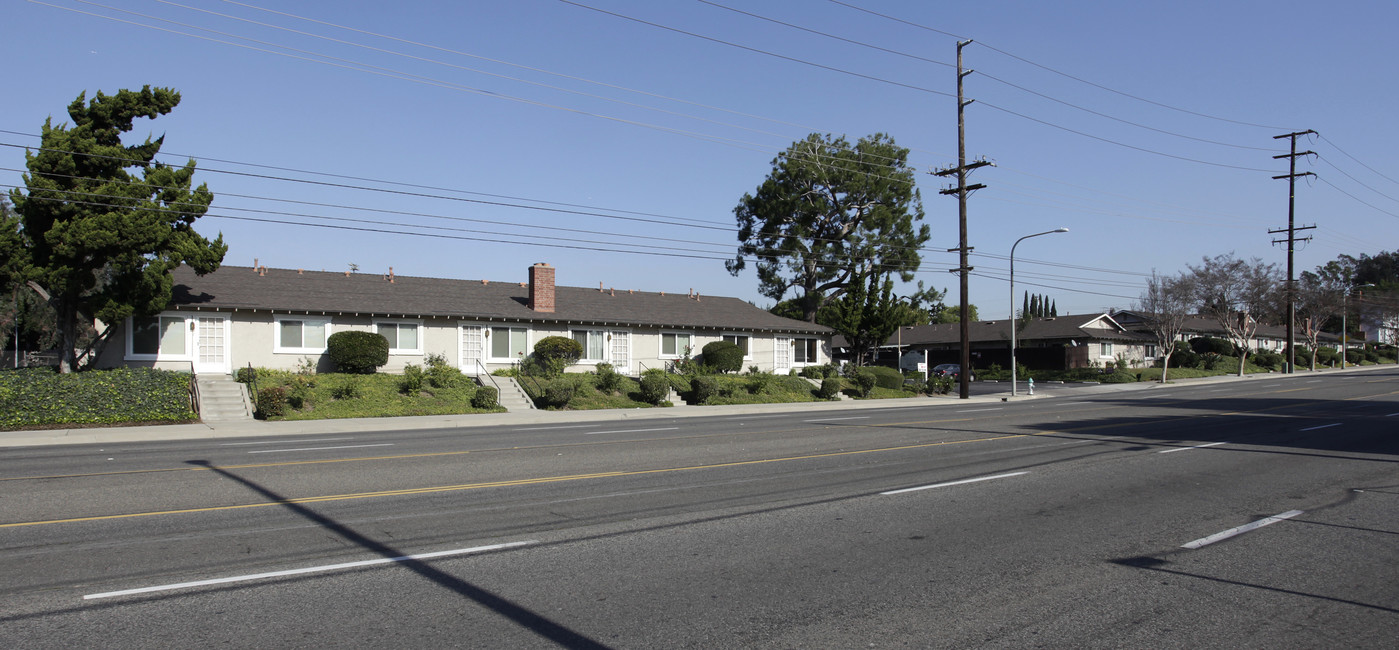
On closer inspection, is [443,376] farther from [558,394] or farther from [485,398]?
[558,394]

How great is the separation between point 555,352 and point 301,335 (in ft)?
31.6

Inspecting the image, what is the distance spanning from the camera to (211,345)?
95.4ft

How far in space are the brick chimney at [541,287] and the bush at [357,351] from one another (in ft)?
23.8

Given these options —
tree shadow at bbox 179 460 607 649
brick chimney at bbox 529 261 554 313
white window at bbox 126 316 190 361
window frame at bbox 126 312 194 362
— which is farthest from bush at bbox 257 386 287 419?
tree shadow at bbox 179 460 607 649

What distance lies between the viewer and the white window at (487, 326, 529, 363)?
1347 inches

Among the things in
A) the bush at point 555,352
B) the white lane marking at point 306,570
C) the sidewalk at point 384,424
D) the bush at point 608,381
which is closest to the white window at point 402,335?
the bush at point 555,352

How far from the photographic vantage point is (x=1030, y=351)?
6512cm

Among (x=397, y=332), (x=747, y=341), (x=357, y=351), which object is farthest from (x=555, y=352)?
(x=747, y=341)

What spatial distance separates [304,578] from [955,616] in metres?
5.09

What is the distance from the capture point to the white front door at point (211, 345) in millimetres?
28781

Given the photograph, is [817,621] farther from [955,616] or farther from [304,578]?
[304,578]

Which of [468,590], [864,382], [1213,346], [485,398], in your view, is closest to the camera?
[468,590]

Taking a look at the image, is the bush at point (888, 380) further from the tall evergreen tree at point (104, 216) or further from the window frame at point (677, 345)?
the tall evergreen tree at point (104, 216)

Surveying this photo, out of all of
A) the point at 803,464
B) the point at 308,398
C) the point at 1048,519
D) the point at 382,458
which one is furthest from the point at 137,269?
the point at 1048,519
